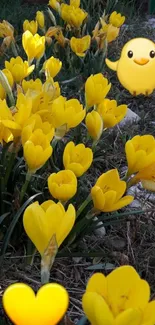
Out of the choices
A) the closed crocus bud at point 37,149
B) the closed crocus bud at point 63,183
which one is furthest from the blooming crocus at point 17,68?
the closed crocus bud at point 63,183

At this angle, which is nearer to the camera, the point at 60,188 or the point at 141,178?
the point at 60,188

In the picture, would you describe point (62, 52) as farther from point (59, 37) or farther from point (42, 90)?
point (42, 90)

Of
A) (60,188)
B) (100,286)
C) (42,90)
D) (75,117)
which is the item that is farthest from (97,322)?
(42,90)

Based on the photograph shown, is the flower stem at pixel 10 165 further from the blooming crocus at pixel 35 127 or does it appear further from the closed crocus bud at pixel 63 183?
the closed crocus bud at pixel 63 183

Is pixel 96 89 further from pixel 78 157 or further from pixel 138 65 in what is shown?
pixel 138 65

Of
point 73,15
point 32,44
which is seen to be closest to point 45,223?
point 32,44

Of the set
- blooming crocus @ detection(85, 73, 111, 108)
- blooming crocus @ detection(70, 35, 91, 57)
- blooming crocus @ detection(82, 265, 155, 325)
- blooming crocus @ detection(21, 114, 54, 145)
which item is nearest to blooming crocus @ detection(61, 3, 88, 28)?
blooming crocus @ detection(70, 35, 91, 57)

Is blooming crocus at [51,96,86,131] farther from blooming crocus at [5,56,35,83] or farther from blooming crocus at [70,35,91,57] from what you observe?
blooming crocus at [70,35,91,57]
